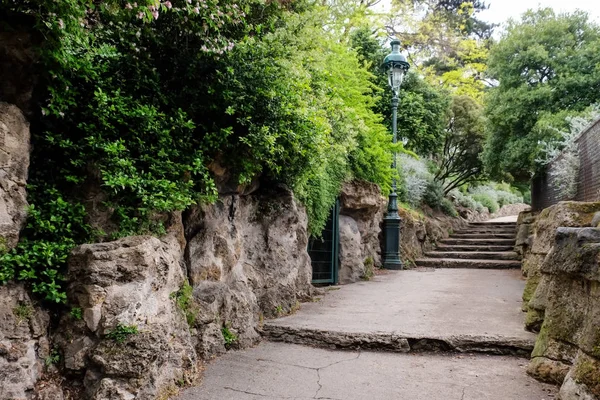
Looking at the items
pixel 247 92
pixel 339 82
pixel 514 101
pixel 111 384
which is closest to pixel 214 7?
pixel 247 92

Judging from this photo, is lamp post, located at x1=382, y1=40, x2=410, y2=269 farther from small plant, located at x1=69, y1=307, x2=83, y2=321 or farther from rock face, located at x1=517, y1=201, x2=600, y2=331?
small plant, located at x1=69, y1=307, x2=83, y2=321

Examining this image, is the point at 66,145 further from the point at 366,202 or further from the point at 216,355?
the point at 366,202

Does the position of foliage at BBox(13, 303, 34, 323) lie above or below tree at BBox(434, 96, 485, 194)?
below

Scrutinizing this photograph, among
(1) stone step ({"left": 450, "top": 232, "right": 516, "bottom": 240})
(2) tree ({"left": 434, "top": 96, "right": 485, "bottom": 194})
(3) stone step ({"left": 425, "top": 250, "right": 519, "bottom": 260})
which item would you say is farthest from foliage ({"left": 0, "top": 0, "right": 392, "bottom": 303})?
(2) tree ({"left": 434, "top": 96, "right": 485, "bottom": 194})

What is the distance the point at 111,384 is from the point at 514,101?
1362 cm

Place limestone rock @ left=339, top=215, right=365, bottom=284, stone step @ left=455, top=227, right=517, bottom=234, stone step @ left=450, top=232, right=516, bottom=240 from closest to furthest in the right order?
limestone rock @ left=339, top=215, right=365, bottom=284
stone step @ left=450, top=232, right=516, bottom=240
stone step @ left=455, top=227, right=517, bottom=234

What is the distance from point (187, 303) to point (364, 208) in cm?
642

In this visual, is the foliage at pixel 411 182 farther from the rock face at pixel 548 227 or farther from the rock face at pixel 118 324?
the rock face at pixel 118 324

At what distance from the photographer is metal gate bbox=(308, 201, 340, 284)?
879cm

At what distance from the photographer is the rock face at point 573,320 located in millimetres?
2982

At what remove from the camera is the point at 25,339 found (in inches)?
127

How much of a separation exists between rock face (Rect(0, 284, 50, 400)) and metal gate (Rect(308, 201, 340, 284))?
19.1 ft

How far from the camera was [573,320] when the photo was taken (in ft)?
12.0

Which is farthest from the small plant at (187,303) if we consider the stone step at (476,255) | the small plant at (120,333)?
the stone step at (476,255)
